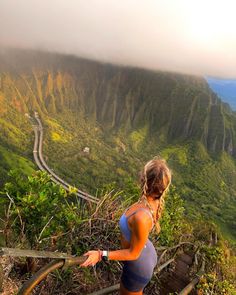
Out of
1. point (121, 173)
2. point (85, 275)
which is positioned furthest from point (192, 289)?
point (121, 173)

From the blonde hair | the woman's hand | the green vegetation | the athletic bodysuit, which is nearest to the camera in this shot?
the woman's hand

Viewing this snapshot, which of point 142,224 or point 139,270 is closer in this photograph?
point 142,224

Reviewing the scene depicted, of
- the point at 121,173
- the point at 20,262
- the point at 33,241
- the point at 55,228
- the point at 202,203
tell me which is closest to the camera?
the point at 20,262

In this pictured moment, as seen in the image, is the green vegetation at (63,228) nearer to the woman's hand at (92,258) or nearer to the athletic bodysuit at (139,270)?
the athletic bodysuit at (139,270)

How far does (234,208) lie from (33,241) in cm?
16258

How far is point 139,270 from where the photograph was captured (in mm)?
4543

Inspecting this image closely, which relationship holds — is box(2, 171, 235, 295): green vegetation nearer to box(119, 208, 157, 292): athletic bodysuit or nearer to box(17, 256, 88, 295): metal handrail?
box(119, 208, 157, 292): athletic bodysuit

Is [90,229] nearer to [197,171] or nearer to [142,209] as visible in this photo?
[142,209]

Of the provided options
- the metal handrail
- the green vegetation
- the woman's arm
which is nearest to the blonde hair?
the woman's arm

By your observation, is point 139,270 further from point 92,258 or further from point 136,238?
point 92,258

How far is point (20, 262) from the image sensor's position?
5770mm

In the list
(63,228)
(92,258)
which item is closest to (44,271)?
(92,258)

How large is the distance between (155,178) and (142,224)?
50 cm

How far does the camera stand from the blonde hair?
4203 mm
